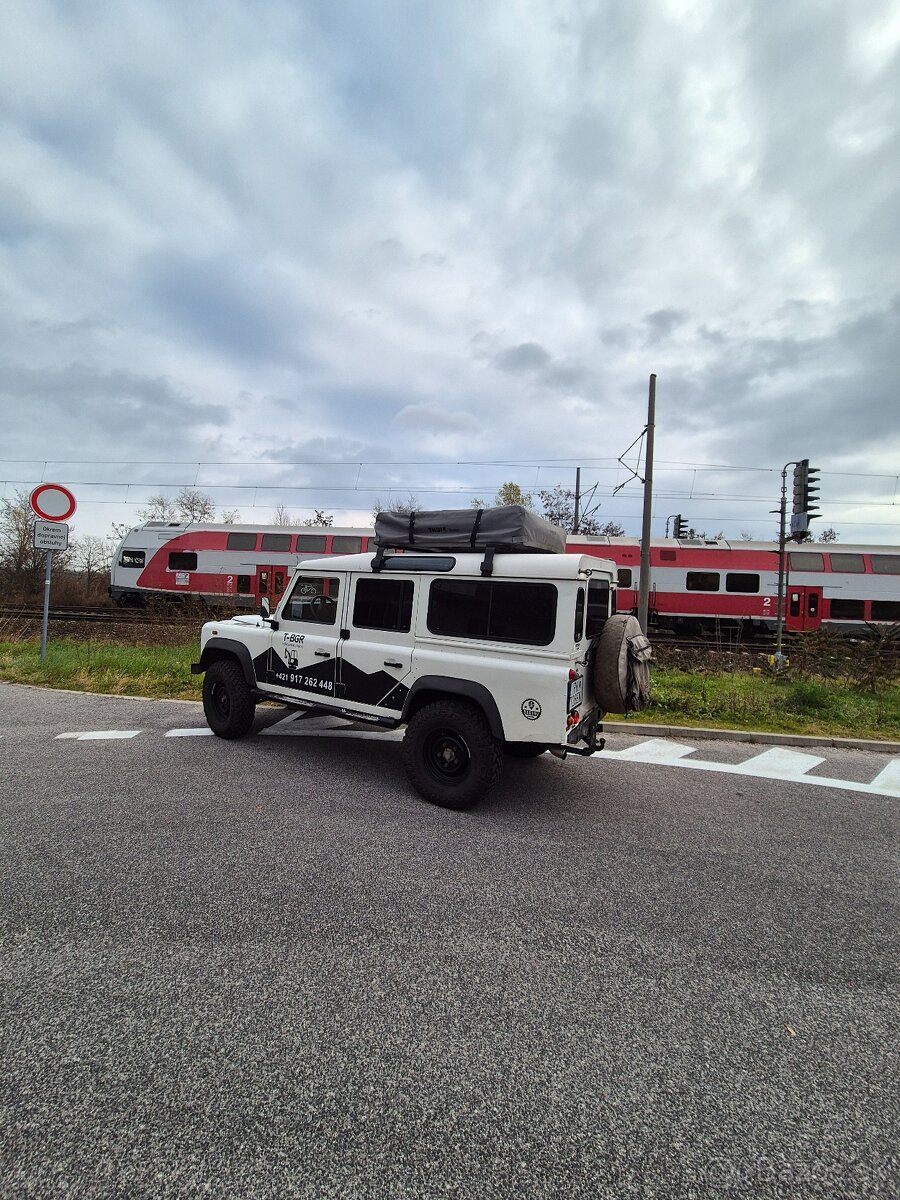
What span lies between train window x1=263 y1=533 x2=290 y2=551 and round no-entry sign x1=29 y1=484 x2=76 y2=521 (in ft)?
36.7

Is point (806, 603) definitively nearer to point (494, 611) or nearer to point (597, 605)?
point (597, 605)

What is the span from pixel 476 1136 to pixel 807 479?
35.2 ft

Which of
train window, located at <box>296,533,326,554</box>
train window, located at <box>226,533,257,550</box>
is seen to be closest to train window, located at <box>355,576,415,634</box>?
train window, located at <box>296,533,326,554</box>

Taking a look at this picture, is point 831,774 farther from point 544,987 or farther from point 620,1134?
point 620,1134

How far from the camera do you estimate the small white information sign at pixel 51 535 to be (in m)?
9.03

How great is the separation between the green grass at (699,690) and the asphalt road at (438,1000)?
9.52ft

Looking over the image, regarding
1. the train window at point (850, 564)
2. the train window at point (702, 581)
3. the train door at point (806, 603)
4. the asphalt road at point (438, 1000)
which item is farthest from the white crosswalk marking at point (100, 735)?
the train window at point (850, 564)

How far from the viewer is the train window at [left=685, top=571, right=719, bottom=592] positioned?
740 inches

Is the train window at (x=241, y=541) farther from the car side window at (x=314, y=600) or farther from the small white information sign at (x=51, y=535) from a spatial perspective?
the car side window at (x=314, y=600)

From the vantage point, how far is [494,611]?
4.30 metres

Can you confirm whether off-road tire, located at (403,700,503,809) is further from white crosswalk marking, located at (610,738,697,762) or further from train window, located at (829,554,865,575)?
train window, located at (829,554,865,575)


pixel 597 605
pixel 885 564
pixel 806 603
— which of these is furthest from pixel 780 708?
pixel 885 564

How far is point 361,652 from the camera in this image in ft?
16.0

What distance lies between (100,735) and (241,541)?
15.9 metres
